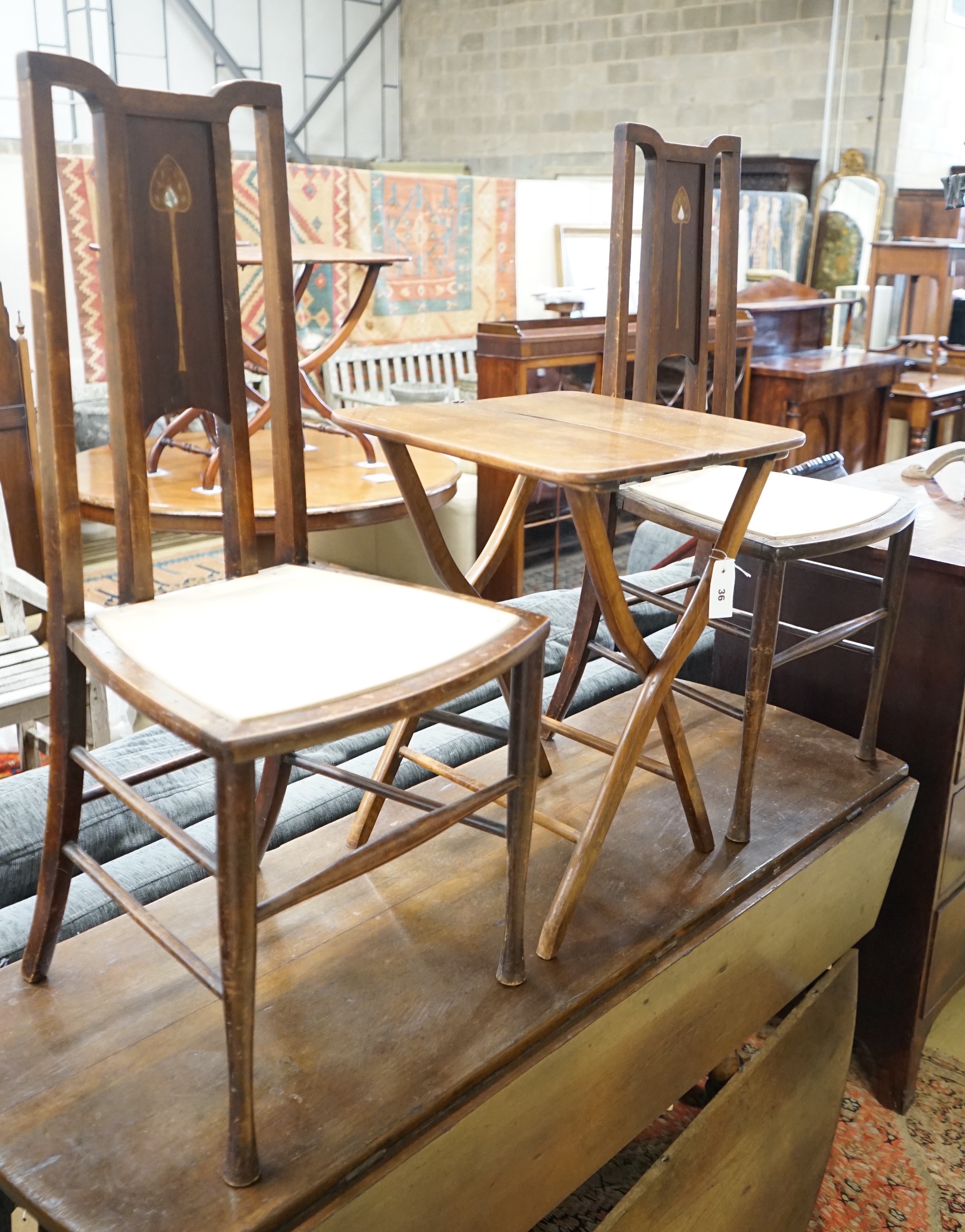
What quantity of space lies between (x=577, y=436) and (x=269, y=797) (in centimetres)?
60

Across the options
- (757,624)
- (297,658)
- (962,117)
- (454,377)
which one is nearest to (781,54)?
(962,117)

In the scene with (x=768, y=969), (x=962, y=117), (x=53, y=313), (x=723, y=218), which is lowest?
(x=768, y=969)

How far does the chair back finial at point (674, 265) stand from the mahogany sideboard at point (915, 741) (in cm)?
39

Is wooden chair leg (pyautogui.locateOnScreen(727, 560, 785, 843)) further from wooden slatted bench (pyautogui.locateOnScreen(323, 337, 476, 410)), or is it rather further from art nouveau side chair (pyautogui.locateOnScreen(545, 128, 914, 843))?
wooden slatted bench (pyautogui.locateOnScreen(323, 337, 476, 410))

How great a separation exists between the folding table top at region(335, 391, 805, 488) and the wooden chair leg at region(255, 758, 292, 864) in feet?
1.46

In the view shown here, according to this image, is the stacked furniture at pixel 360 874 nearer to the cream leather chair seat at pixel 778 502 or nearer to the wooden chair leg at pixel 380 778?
the wooden chair leg at pixel 380 778

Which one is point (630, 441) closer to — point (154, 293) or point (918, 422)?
point (154, 293)

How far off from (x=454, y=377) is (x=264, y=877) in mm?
4444

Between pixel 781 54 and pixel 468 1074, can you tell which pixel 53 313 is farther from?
pixel 781 54

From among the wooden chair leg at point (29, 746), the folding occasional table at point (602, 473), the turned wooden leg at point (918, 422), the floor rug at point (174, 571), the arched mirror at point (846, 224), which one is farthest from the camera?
the arched mirror at point (846, 224)

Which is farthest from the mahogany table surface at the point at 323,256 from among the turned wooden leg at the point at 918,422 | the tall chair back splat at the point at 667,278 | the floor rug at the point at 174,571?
the turned wooden leg at the point at 918,422

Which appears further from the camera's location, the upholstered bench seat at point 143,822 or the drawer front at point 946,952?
the drawer front at point 946,952

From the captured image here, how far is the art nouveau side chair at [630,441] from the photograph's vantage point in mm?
1281

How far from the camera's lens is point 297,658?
106 cm
